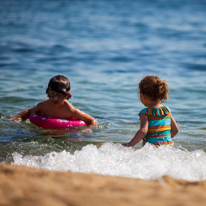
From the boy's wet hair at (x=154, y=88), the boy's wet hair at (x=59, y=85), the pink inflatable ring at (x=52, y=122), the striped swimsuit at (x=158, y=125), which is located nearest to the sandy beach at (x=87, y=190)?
the striped swimsuit at (x=158, y=125)

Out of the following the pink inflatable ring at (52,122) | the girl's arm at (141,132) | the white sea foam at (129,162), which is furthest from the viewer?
the pink inflatable ring at (52,122)

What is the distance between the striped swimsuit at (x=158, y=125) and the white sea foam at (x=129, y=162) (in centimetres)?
18

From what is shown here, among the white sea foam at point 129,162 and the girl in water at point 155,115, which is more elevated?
the girl in water at point 155,115

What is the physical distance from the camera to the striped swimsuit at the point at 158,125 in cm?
388

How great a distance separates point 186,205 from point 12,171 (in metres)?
1.29

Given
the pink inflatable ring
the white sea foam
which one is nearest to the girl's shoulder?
the white sea foam

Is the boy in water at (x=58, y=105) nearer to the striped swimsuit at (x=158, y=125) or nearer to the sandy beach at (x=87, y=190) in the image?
the striped swimsuit at (x=158, y=125)

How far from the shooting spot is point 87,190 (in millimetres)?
2148

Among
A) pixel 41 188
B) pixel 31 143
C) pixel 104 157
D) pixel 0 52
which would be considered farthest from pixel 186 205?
pixel 0 52

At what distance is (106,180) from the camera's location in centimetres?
241

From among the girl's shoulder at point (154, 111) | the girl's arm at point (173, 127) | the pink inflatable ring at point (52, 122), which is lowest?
the pink inflatable ring at point (52, 122)

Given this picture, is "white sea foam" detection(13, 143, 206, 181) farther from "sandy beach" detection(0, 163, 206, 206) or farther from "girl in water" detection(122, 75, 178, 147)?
"sandy beach" detection(0, 163, 206, 206)

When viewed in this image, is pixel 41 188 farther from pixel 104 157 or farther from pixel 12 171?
pixel 104 157

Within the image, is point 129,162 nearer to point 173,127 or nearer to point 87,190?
point 173,127
